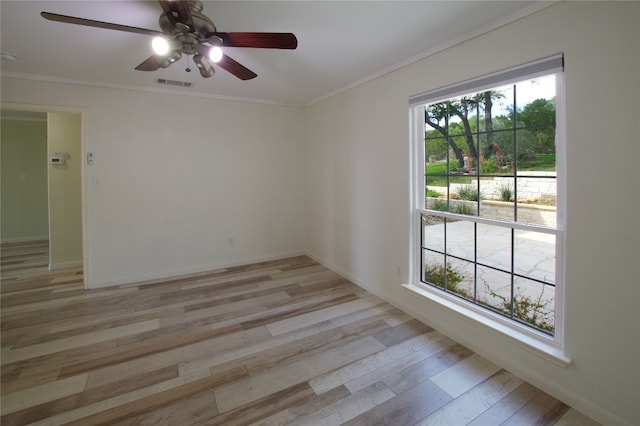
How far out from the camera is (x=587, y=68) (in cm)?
175

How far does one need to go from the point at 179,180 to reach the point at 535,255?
158 inches

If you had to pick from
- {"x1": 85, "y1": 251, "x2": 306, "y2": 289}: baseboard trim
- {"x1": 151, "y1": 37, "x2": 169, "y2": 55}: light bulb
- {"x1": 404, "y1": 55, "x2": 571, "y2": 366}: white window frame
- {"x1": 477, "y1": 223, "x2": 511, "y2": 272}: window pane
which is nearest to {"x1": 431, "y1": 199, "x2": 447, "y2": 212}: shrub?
{"x1": 404, "y1": 55, "x2": 571, "y2": 366}: white window frame

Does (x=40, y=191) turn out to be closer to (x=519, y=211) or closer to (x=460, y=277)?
(x=460, y=277)

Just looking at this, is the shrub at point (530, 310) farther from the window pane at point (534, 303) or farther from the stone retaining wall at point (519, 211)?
the stone retaining wall at point (519, 211)

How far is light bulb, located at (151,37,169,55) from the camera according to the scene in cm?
179

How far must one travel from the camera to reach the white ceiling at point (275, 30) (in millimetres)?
1986

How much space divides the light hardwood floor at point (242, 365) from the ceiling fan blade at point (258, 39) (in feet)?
7.10

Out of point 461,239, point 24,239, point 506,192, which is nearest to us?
point 506,192

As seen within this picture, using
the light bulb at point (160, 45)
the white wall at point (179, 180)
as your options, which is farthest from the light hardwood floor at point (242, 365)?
the light bulb at point (160, 45)

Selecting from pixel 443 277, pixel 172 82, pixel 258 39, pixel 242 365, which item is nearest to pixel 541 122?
pixel 443 277

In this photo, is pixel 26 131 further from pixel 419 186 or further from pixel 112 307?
pixel 419 186

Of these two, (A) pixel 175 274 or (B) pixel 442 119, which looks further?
(A) pixel 175 274

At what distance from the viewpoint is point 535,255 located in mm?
2174

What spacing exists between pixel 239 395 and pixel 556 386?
202cm
